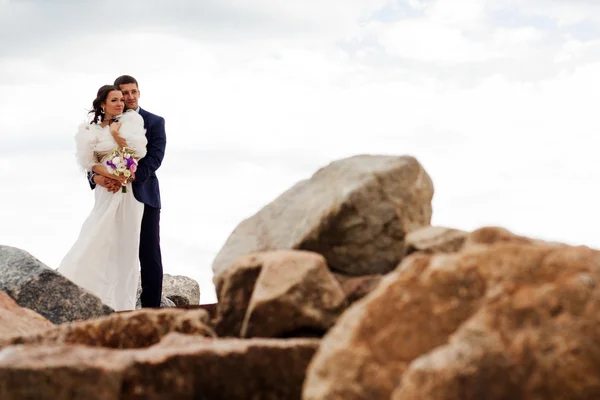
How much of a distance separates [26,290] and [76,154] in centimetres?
267

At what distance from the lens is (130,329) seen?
5180 millimetres

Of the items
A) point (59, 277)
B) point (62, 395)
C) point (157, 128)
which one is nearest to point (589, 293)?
point (62, 395)

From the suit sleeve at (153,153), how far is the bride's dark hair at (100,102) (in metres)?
0.67

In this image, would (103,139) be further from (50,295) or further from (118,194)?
(50,295)

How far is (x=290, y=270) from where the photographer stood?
4.71m

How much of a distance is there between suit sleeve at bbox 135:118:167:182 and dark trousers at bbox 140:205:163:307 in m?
0.55

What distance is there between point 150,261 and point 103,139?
173cm

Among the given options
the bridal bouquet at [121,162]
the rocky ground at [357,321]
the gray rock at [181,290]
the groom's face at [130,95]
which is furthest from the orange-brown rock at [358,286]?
the gray rock at [181,290]

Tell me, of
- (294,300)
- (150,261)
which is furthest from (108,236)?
(294,300)

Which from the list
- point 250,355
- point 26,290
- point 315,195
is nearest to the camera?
point 250,355

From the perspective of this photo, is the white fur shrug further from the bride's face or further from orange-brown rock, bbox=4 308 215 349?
orange-brown rock, bbox=4 308 215 349

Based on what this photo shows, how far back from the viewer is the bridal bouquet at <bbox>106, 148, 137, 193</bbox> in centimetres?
1055

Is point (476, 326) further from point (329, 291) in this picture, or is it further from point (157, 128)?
point (157, 128)

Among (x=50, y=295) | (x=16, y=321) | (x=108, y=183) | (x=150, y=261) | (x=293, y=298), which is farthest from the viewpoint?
(x=150, y=261)
